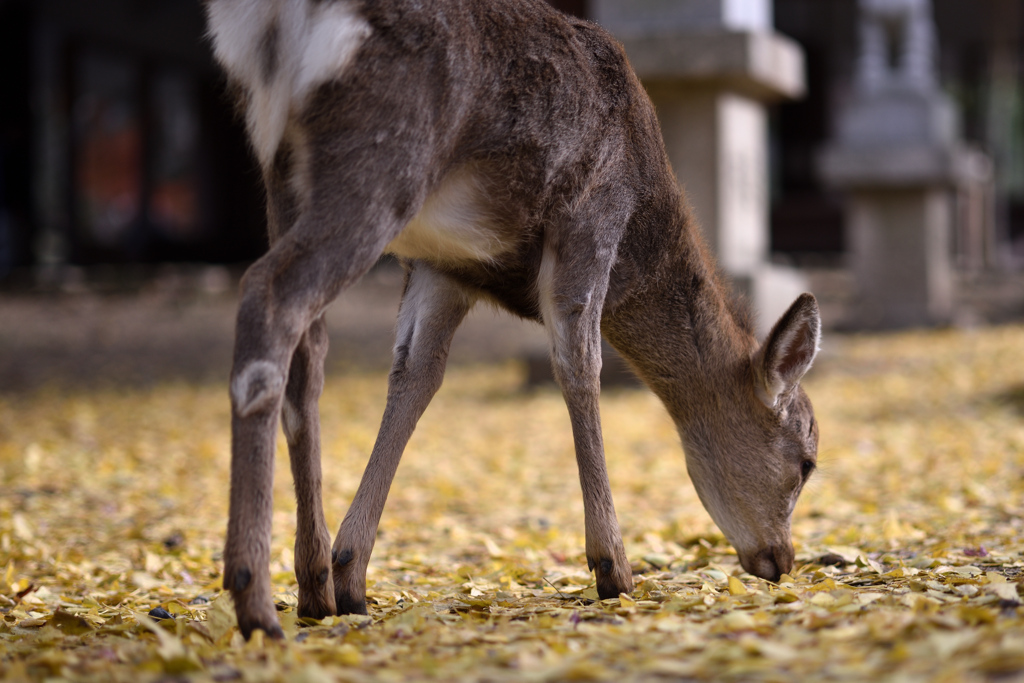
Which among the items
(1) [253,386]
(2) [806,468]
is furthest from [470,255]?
(2) [806,468]

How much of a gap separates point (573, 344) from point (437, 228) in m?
0.57

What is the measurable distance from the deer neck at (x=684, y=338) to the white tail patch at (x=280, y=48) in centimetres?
138

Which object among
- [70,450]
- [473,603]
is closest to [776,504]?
[473,603]

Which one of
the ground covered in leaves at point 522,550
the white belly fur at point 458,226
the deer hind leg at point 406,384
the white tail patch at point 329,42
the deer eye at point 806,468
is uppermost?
the white tail patch at point 329,42

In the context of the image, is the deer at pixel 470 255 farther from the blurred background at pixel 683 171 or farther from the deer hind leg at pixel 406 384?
the blurred background at pixel 683 171

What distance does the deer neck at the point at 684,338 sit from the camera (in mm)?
3766

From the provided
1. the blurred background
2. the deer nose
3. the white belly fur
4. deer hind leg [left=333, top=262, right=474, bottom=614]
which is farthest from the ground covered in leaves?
the blurred background

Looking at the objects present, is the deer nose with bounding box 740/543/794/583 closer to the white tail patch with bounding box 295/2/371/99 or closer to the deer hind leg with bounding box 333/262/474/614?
the deer hind leg with bounding box 333/262/474/614

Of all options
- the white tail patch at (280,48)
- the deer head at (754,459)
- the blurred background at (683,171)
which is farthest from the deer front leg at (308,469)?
the blurred background at (683,171)

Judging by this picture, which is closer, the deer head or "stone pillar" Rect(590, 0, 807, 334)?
the deer head

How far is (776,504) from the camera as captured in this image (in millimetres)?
3861

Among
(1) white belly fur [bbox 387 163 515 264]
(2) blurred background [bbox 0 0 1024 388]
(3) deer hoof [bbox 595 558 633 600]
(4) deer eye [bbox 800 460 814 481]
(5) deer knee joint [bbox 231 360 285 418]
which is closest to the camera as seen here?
(5) deer knee joint [bbox 231 360 285 418]

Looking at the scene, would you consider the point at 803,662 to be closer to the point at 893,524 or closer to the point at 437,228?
the point at 437,228

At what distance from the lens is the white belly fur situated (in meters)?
3.10
